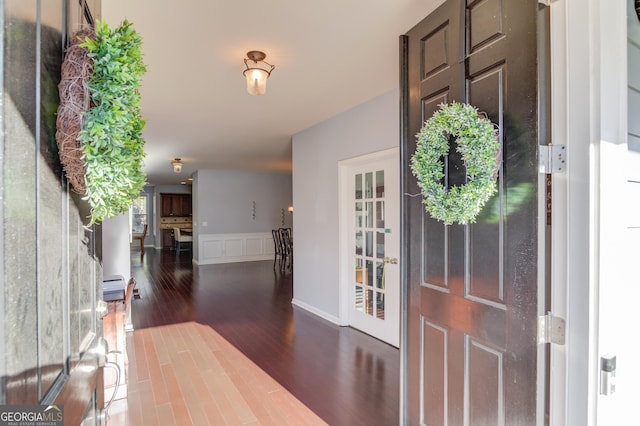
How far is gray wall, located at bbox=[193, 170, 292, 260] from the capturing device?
923 cm

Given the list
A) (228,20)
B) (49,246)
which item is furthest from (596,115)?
(228,20)

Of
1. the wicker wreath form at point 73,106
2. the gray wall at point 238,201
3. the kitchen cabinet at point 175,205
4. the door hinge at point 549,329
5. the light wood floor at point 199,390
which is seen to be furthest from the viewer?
the kitchen cabinet at point 175,205

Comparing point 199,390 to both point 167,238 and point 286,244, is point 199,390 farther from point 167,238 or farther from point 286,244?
point 167,238

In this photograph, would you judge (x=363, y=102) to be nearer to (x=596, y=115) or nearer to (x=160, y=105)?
(x=160, y=105)

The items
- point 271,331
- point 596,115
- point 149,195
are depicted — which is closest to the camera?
point 596,115

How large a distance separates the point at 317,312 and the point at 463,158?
3.75 meters

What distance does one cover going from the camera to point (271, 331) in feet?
13.3

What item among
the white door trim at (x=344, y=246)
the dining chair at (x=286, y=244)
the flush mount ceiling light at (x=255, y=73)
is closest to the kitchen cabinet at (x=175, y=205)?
the dining chair at (x=286, y=244)

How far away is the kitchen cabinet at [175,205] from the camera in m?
13.2

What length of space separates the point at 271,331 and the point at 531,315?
333cm

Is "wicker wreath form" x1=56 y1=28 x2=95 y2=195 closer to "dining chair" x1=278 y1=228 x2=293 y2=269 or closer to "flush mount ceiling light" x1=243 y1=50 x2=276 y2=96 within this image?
"flush mount ceiling light" x1=243 y1=50 x2=276 y2=96

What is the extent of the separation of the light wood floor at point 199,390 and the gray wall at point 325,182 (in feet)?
5.13

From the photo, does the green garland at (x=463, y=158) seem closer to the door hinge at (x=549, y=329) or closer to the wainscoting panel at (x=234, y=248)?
the door hinge at (x=549, y=329)

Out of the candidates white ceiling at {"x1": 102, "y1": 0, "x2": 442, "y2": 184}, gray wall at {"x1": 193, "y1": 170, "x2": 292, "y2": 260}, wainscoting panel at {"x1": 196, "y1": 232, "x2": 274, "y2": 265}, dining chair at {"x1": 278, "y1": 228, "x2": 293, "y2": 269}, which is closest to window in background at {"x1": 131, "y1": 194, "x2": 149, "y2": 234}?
gray wall at {"x1": 193, "y1": 170, "x2": 292, "y2": 260}
